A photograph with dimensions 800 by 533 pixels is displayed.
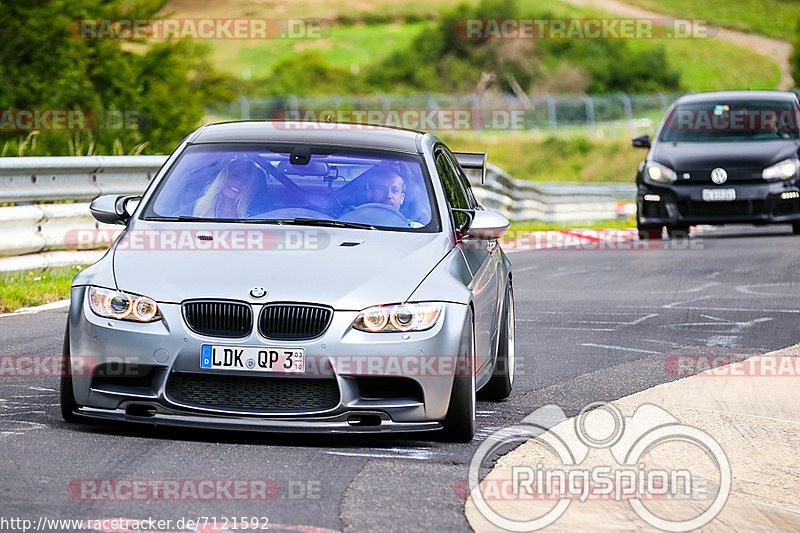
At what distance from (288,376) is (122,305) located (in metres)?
0.81

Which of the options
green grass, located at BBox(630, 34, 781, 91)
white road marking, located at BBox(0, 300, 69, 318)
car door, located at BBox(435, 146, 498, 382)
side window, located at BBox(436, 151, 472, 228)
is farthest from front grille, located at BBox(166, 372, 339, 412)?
green grass, located at BBox(630, 34, 781, 91)

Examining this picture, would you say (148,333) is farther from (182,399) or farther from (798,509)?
(798,509)

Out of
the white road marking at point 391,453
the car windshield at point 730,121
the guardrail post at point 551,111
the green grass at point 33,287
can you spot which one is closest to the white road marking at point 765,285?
the car windshield at point 730,121

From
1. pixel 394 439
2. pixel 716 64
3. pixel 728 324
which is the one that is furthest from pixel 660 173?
pixel 716 64

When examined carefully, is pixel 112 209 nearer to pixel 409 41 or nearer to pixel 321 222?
pixel 321 222

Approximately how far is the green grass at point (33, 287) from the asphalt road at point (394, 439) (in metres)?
0.55

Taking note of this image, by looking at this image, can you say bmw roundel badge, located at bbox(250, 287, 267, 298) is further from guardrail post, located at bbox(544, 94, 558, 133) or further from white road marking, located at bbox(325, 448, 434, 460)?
guardrail post, located at bbox(544, 94, 558, 133)

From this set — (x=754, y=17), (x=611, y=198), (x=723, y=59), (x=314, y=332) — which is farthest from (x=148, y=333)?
(x=754, y=17)

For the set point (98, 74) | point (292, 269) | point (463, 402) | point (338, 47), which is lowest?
point (463, 402)

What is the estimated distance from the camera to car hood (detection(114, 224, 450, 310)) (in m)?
6.19

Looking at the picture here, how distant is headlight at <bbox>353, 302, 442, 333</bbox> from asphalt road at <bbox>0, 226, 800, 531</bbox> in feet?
1.77

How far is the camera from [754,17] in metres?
124

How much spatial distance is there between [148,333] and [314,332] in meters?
0.71

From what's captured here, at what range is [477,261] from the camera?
7387 millimetres
